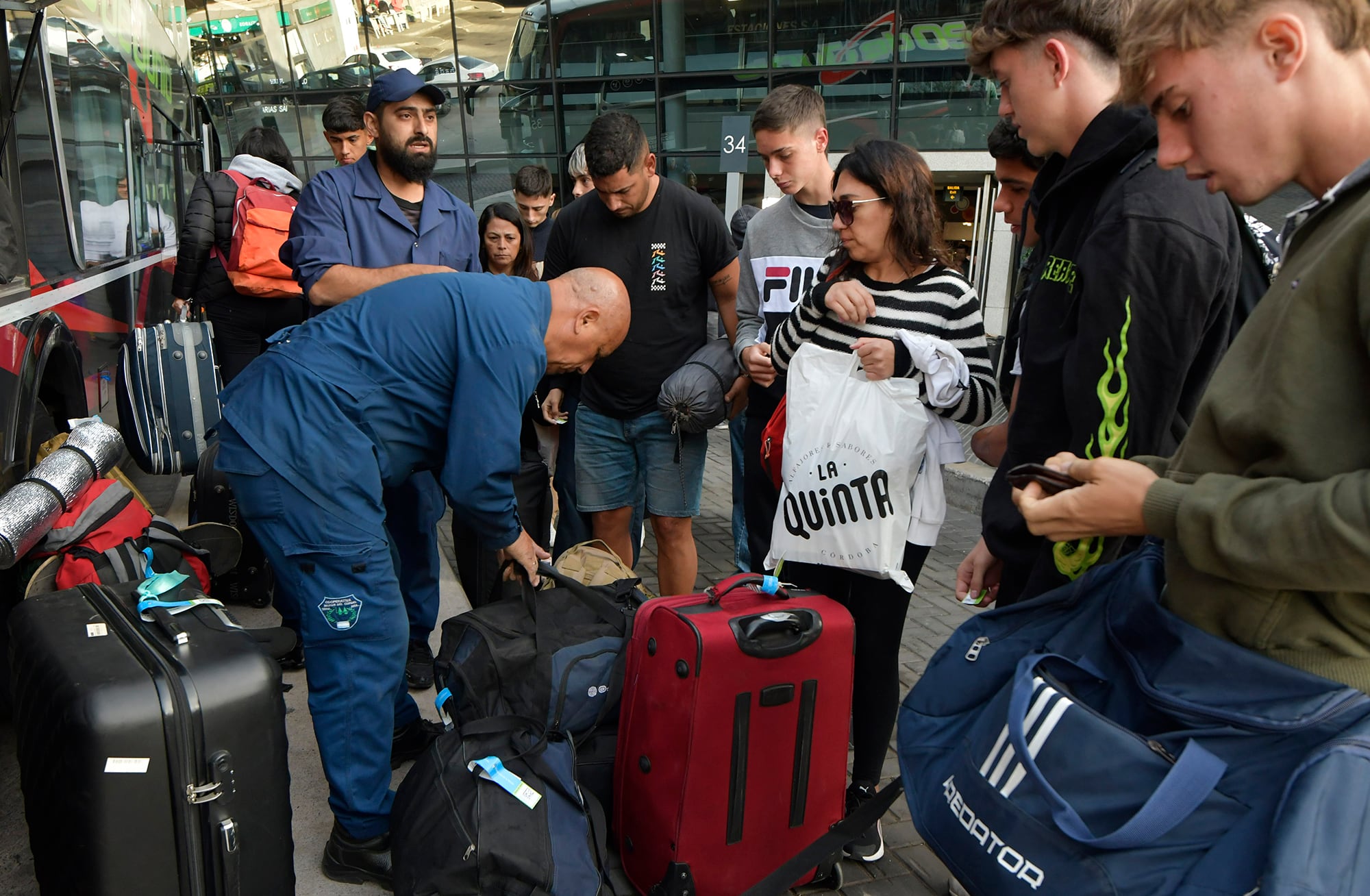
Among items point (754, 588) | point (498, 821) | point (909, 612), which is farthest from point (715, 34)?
point (498, 821)

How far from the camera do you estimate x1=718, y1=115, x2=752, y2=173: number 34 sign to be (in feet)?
25.3

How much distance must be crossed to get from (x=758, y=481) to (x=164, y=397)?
291 centimetres

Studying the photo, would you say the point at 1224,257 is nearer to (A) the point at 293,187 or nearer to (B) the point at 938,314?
(B) the point at 938,314

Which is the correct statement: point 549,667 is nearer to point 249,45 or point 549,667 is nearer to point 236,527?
point 236,527

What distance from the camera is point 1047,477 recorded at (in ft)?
4.84

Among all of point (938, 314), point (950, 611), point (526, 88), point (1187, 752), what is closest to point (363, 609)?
point (938, 314)

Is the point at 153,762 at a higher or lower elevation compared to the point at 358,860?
higher

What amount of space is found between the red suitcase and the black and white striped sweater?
2.21 ft

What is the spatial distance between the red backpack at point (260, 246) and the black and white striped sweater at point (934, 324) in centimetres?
314

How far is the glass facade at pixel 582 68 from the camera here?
1584 cm

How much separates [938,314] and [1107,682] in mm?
1548

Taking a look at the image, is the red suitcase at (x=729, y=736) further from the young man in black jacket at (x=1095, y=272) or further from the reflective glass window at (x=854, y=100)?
the reflective glass window at (x=854, y=100)

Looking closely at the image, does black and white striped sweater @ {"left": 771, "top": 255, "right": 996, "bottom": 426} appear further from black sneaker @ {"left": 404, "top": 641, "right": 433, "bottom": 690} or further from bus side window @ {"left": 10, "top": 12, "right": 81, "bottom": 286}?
bus side window @ {"left": 10, "top": 12, "right": 81, "bottom": 286}

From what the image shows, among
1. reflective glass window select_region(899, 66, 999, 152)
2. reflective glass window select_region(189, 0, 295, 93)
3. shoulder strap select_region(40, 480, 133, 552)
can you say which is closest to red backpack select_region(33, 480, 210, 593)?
shoulder strap select_region(40, 480, 133, 552)
